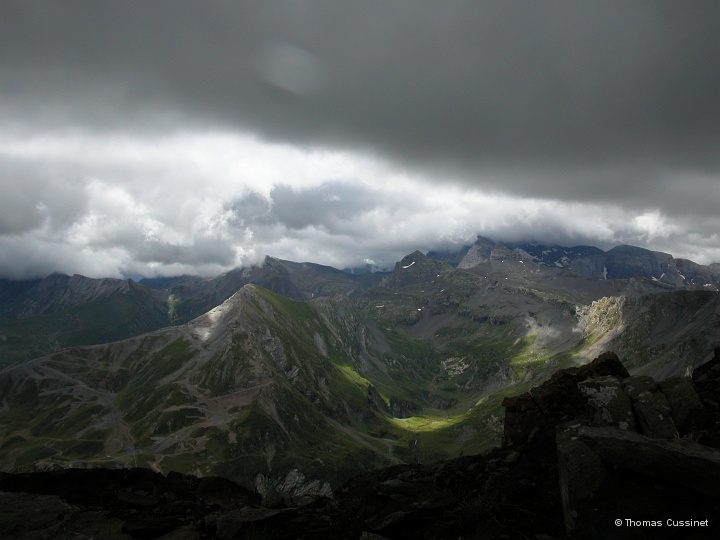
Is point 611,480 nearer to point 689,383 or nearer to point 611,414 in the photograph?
point 611,414

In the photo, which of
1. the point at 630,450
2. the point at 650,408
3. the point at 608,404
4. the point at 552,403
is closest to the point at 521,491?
the point at 630,450

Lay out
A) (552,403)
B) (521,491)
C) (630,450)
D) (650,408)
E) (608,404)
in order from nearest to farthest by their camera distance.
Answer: (630,450) < (521,491) < (650,408) < (608,404) < (552,403)

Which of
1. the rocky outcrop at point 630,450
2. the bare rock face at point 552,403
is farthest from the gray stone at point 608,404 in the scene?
the bare rock face at point 552,403

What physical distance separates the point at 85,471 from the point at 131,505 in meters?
5.36

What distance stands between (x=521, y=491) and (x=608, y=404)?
6.32 meters

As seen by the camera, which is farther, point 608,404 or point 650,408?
point 608,404

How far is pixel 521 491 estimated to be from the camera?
1653 cm

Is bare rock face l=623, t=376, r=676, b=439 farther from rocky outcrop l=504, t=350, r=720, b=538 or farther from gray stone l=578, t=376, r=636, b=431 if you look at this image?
gray stone l=578, t=376, r=636, b=431

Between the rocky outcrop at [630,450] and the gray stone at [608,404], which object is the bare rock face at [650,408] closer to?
the rocky outcrop at [630,450]

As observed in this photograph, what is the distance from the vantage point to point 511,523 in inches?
580

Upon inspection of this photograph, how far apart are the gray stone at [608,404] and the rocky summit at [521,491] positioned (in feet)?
0.16

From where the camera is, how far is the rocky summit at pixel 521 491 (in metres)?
12.9

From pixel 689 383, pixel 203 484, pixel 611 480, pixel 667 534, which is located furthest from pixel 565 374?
pixel 203 484

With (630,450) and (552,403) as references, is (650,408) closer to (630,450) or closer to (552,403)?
(552,403)
